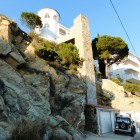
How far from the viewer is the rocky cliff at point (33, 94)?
13.5m

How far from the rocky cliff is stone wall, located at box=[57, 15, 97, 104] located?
15.8ft

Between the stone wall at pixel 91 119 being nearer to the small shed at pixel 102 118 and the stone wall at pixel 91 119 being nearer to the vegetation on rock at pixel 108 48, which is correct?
the small shed at pixel 102 118

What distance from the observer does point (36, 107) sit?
16.0 meters

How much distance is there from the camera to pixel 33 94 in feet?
54.9

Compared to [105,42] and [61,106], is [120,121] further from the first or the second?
[105,42]

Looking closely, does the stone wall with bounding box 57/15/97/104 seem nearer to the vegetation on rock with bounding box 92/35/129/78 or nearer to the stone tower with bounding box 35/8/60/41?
the vegetation on rock with bounding box 92/35/129/78

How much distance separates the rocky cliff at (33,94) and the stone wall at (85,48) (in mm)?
4829

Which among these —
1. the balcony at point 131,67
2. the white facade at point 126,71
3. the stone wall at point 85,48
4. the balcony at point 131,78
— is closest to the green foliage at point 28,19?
the stone wall at point 85,48

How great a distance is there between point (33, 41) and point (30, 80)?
9.72 m

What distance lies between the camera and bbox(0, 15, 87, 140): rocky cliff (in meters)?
13.5

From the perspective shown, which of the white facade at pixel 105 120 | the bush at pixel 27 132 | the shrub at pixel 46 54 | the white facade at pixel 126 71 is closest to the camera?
the bush at pixel 27 132

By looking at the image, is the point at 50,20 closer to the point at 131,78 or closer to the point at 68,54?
the point at 131,78

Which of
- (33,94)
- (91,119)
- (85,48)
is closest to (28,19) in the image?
(85,48)

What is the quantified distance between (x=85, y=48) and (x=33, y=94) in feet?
58.3
